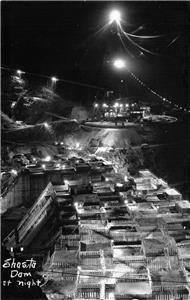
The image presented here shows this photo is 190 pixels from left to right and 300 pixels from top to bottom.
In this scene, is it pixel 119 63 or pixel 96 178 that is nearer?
pixel 96 178

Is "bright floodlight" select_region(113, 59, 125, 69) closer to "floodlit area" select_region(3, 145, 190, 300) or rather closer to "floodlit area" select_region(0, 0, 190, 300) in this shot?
"floodlit area" select_region(0, 0, 190, 300)

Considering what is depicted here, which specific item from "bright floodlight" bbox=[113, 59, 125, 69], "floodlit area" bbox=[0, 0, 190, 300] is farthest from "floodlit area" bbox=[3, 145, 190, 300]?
"bright floodlight" bbox=[113, 59, 125, 69]

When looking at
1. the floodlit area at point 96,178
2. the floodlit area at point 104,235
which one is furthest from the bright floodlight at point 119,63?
the floodlit area at point 104,235

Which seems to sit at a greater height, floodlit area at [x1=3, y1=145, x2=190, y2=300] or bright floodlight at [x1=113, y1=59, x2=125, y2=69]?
bright floodlight at [x1=113, y1=59, x2=125, y2=69]
